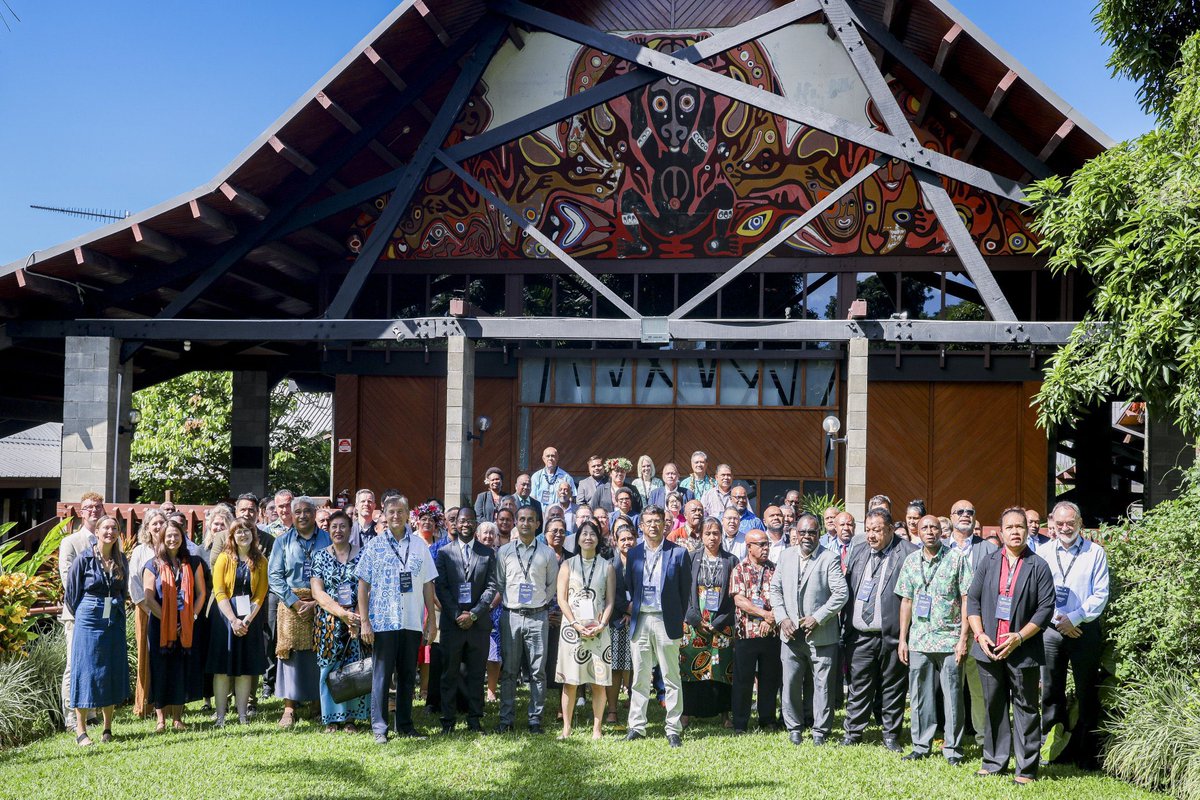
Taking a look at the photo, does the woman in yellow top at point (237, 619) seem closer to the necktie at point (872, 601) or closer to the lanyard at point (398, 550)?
the lanyard at point (398, 550)

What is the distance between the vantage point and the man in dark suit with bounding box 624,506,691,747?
8148 millimetres

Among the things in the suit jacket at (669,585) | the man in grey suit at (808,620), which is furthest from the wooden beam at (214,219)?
the man in grey suit at (808,620)

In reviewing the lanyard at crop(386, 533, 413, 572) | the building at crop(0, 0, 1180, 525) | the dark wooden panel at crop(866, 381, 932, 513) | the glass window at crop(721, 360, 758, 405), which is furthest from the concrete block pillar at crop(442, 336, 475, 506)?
the dark wooden panel at crop(866, 381, 932, 513)

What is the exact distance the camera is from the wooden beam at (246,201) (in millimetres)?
13477

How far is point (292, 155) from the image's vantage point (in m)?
13.8

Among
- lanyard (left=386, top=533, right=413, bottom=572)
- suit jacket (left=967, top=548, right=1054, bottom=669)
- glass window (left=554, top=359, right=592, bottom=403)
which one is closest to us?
suit jacket (left=967, top=548, right=1054, bottom=669)

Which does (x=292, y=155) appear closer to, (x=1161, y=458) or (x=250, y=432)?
(x=250, y=432)

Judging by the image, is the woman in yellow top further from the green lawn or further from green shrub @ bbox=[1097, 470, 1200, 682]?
green shrub @ bbox=[1097, 470, 1200, 682]

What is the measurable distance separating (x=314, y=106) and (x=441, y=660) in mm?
7934

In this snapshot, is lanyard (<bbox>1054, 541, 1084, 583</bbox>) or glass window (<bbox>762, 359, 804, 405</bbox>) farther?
glass window (<bbox>762, 359, 804, 405</bbox>)

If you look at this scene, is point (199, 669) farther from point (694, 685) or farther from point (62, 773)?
point (694, 685)

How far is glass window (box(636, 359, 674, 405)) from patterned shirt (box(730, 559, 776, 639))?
26.9 feet

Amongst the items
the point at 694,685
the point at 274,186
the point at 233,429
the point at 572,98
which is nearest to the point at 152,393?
the point at 233,429

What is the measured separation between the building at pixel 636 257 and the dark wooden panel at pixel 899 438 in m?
0.04
